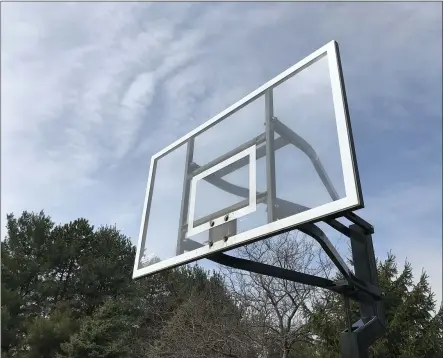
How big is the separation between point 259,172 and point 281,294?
8.37m

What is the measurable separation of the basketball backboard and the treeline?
624 cm

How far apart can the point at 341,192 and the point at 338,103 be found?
80 cm

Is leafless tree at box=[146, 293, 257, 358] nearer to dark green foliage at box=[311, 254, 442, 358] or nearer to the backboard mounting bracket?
dark green foliage at box=[311, 254, 442, 358]

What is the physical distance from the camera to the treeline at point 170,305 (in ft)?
35.9

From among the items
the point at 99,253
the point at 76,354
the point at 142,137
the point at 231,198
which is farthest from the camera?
the point at 99,253

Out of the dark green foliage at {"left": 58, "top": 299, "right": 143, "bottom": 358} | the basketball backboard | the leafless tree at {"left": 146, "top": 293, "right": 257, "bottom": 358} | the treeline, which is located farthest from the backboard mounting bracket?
the dark green foliage at {"left": 58, "top": 299, "right": 143, "bottom": 358}

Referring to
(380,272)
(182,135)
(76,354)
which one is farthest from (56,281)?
(182,135)

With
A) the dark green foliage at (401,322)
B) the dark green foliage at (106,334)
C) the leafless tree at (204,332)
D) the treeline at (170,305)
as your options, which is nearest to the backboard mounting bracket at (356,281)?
the treeline at (170,305)

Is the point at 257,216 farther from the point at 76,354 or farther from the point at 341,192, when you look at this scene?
the point at 76,354

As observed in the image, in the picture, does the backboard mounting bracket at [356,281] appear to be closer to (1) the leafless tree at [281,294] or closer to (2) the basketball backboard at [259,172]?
(2) the basketball backboard at [259,172]

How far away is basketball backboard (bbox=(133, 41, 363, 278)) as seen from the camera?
3422mm

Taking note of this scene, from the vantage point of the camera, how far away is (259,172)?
4031 mm

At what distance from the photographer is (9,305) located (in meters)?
16.0

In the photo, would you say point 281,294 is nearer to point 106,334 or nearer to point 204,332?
point 204,332
